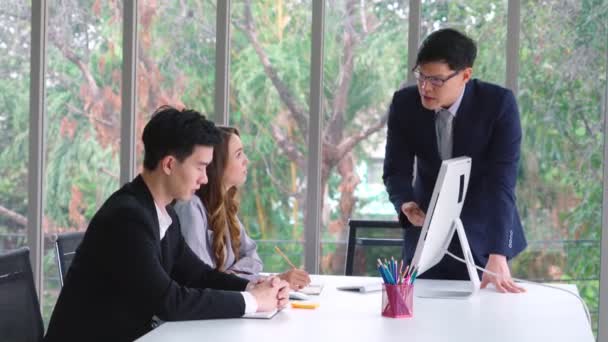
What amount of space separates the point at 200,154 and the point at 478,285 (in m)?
0.97

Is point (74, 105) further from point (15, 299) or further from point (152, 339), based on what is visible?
point (152, 339)

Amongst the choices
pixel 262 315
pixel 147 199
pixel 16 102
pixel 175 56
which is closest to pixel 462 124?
pixel 262 315

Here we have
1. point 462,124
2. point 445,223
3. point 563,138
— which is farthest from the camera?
point 563,138

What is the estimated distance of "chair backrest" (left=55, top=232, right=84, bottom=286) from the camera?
321 cm

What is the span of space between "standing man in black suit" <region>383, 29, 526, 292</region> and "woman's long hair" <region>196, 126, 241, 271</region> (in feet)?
1.95

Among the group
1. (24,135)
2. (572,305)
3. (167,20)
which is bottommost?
(572,305)

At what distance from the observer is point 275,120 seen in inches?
189

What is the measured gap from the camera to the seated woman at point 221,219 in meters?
3.14

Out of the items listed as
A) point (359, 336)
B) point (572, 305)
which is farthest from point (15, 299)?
point (572, 305)

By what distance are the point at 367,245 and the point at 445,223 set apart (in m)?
1.07

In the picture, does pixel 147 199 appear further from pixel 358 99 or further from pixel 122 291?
pixel 358 99

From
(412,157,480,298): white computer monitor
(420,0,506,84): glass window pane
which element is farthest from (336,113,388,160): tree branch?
(412,157,480,298): white computer monitor

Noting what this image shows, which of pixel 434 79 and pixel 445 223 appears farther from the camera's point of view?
pixel 434 79

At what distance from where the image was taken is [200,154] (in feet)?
8.48
